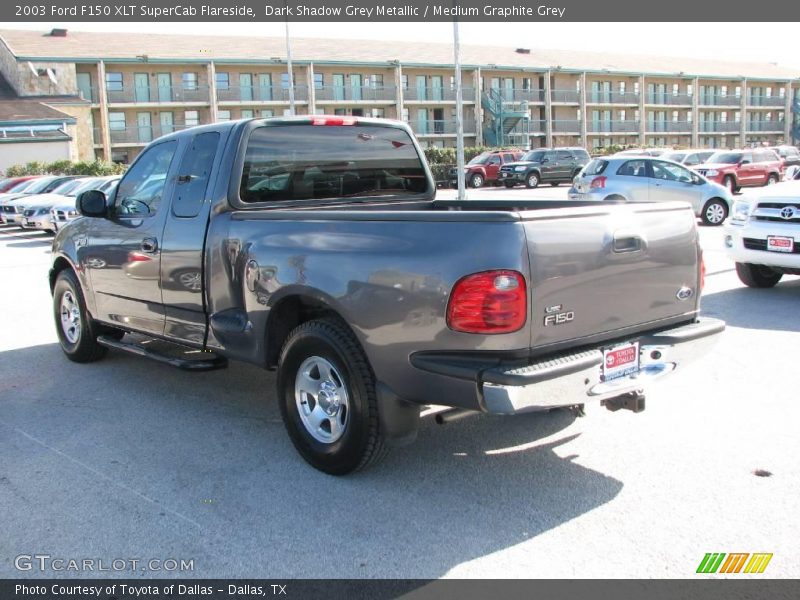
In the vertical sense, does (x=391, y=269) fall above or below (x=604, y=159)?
below

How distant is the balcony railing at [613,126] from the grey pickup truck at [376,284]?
64048 mm

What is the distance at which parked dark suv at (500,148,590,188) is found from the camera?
38406 mm

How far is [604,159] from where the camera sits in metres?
19.2

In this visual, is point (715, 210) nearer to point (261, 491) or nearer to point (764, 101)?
point (261, 491)

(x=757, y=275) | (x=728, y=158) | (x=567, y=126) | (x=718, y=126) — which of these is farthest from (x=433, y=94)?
(x=757, y=275)

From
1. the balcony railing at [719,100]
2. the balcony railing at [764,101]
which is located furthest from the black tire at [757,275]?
the balcony railing at [764,101]

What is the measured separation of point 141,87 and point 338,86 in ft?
44.2

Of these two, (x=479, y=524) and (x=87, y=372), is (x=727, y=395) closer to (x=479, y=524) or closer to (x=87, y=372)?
(x=479, y=524)

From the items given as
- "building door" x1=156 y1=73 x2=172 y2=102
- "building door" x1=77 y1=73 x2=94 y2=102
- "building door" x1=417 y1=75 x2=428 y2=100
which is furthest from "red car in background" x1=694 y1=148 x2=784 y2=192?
"building door" x1=77 y1=73 x2=94 y2=102

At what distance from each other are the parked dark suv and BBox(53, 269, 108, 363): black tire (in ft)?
108

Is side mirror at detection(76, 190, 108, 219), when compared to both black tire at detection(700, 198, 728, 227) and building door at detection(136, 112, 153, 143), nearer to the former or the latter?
black tire at detection(700, 198, 728, 227)

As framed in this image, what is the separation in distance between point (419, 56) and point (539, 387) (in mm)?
58803

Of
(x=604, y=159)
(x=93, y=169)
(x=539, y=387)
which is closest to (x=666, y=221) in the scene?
(x=539, y=387)

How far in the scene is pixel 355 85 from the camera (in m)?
57.1
